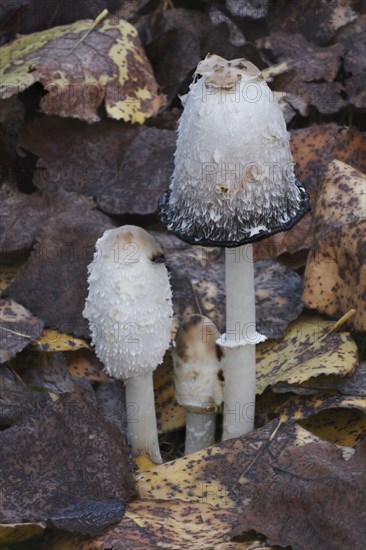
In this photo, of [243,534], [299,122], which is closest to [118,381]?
[243,534]

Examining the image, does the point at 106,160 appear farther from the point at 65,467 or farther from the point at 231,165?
the point at 65,467

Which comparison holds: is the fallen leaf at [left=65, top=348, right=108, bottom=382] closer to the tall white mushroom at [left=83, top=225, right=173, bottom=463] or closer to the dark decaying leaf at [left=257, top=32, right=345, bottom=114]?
the tall white mushroom at [left=83, top=225, right=173, bottom=463]

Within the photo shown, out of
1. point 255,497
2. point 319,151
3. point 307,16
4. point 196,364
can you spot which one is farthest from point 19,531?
point 307,16

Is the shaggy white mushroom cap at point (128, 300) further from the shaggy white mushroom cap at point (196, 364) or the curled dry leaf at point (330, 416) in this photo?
the curled dry leaf at point (330, 416)

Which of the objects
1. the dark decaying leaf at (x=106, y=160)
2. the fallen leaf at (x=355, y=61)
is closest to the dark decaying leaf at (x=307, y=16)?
the fallen leaf at (x=355, y=61)

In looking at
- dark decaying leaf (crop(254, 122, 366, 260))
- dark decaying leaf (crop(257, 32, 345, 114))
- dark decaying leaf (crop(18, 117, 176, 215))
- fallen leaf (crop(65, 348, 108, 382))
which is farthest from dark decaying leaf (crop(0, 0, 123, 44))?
fallen leaf (crop(65, 348, 108, 382))
